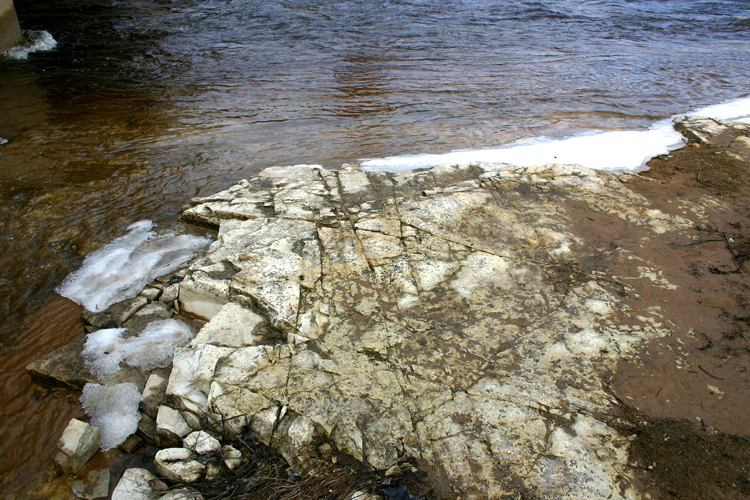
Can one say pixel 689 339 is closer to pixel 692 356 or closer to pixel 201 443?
pixel 692 356

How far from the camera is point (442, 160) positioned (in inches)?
202

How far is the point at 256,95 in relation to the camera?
7379 millimetres

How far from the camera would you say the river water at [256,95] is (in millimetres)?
4039

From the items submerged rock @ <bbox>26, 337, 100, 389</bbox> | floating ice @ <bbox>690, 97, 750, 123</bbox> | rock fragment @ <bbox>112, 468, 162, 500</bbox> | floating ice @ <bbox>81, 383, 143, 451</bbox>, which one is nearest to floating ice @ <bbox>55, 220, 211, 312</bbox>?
submerged rock @ <bbox>26, 337, 100, 389</bbox>

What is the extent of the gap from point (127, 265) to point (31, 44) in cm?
954

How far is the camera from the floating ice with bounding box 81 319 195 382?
278 centimetres

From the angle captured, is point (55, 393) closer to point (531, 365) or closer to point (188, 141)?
point (531, 365)

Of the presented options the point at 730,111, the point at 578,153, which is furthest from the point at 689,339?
the point at 730,111

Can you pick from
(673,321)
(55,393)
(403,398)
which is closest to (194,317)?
(55,393)

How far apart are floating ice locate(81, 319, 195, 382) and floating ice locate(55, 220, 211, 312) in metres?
0.41

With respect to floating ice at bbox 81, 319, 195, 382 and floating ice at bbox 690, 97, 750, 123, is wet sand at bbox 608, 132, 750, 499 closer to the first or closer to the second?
floating ice at bbox 81, 319, 195, 382

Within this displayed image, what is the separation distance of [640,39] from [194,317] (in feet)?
45.3

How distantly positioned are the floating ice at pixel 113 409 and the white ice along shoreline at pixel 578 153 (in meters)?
3.23

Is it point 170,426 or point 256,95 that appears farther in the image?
point 256,95
